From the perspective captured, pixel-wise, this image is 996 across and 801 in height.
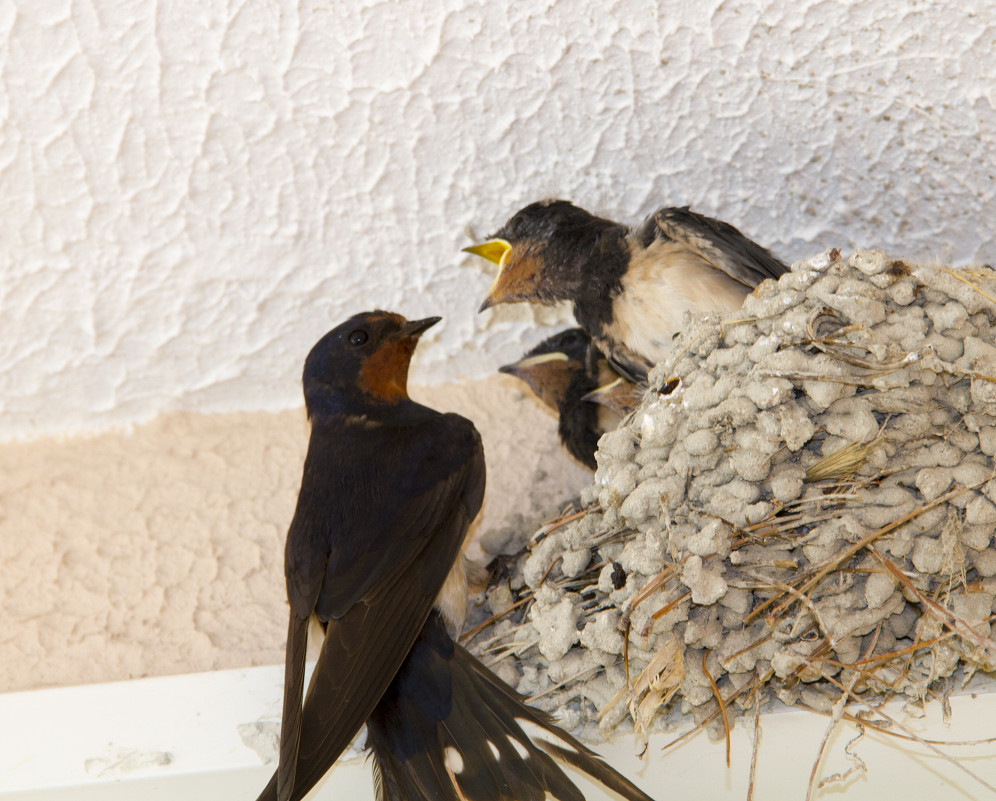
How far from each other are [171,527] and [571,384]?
86cm

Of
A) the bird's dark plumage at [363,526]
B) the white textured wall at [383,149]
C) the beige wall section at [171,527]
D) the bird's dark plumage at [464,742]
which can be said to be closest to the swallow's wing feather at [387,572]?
the bird's dark plumage at [363,526]

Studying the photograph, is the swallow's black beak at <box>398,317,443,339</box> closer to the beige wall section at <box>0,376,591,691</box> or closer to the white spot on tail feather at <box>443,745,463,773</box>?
the beige wall section at <box>0,376,591,691</box>

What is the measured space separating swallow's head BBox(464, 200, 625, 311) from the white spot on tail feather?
0.83 m

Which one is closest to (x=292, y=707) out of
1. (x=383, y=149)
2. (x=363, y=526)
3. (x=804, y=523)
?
(x=363, y=526)

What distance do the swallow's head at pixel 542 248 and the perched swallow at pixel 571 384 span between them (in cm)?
20

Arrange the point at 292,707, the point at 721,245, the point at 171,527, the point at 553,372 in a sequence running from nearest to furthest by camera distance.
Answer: the point at 292,707
the point at 721,245
the point at 171,527
the point at 553,372

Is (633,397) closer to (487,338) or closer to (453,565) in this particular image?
(487,338)

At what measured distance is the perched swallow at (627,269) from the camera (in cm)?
171

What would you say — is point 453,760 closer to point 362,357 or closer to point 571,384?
point 362,357

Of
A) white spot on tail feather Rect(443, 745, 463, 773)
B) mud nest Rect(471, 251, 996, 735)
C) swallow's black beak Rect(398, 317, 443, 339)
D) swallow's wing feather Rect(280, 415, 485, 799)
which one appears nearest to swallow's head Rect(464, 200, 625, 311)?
swallow's black beak Rect(398, 317, 443, 339)

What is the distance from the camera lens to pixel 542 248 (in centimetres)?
185

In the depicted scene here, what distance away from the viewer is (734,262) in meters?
1.68

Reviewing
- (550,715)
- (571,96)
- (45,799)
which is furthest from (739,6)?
(45,799)

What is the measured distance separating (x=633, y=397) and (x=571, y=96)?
61cm
